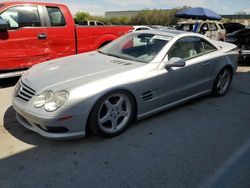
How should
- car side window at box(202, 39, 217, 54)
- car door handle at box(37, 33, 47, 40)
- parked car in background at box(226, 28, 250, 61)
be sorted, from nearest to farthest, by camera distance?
car side window at box(202, 39, 217, 54), car door handle at box(37, 33, 47, 40), parked car in background at box(226, 28, 250, 61)

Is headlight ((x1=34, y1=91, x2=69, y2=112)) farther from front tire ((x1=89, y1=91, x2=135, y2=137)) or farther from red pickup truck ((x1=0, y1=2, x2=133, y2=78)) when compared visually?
red pickup truck ((x1=0, y1=2, x2=133, y2=78))

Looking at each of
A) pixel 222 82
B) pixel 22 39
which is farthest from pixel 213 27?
pixel 22 39

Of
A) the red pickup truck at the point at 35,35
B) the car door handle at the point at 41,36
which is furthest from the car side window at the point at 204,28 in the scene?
the car door handle at the point at 41,36

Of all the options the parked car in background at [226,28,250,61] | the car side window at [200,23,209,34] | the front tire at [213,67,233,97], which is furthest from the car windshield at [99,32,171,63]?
the car side window at [200,23,209,34]

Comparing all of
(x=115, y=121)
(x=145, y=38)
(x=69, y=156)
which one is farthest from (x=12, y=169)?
(x=145, y=38)

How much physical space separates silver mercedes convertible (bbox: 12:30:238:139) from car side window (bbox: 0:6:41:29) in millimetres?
2000

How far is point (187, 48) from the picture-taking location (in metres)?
4.75

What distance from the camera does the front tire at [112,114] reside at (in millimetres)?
3451

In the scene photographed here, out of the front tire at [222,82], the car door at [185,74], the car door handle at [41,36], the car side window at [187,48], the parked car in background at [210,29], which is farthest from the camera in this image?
the parked car in background at [210,29]

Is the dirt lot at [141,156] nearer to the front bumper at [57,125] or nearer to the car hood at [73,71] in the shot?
the front bumper at [57,125]

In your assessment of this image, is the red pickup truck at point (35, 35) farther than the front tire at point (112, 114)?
Yes

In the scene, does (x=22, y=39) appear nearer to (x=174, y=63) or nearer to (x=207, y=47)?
(x=174, y=63)

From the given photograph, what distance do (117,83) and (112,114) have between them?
429 mm

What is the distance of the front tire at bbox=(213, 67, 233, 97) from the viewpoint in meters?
5.40
